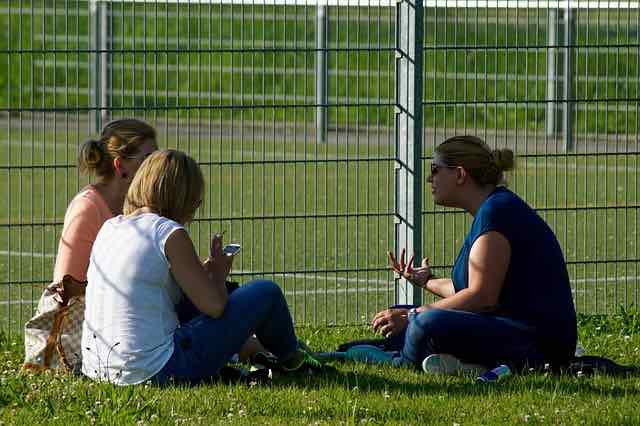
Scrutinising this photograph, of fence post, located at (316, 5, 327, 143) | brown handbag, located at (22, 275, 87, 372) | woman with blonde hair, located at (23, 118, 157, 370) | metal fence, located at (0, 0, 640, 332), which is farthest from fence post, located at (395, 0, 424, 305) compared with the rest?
brown handbag, located at (22, 275, 87, 372)

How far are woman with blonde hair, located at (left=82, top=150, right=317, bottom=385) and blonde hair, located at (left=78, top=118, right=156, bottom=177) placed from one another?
70cm

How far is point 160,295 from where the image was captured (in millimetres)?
6469

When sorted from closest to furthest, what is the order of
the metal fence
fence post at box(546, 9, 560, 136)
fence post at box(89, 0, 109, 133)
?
1. the metal fence
2. fence post at box(546, 9, 560, 136)
3. fence post at box(89, 0, 109, 133)

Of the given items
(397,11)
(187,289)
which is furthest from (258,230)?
(187,289)

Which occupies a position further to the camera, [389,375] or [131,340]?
[389,375]

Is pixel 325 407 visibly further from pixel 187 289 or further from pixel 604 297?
pixel 604 297

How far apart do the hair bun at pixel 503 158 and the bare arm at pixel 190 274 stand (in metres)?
1.50

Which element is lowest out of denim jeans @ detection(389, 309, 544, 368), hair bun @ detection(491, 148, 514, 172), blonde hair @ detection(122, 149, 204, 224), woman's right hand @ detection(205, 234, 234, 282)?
denim jeans @ detection(389, 309, 544, 368)

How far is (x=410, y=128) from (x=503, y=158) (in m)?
1.41

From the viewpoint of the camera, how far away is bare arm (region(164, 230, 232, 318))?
6.39 metres

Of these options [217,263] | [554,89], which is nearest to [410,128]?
[217,263]

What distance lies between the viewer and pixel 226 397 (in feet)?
20.6

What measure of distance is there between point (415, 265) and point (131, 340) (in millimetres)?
2381

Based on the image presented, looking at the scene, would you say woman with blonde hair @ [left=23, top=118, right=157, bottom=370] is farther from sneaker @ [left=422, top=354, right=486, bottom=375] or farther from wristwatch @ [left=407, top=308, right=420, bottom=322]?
sneaker @ [left=422, top=354, right=486, bottom=375]
